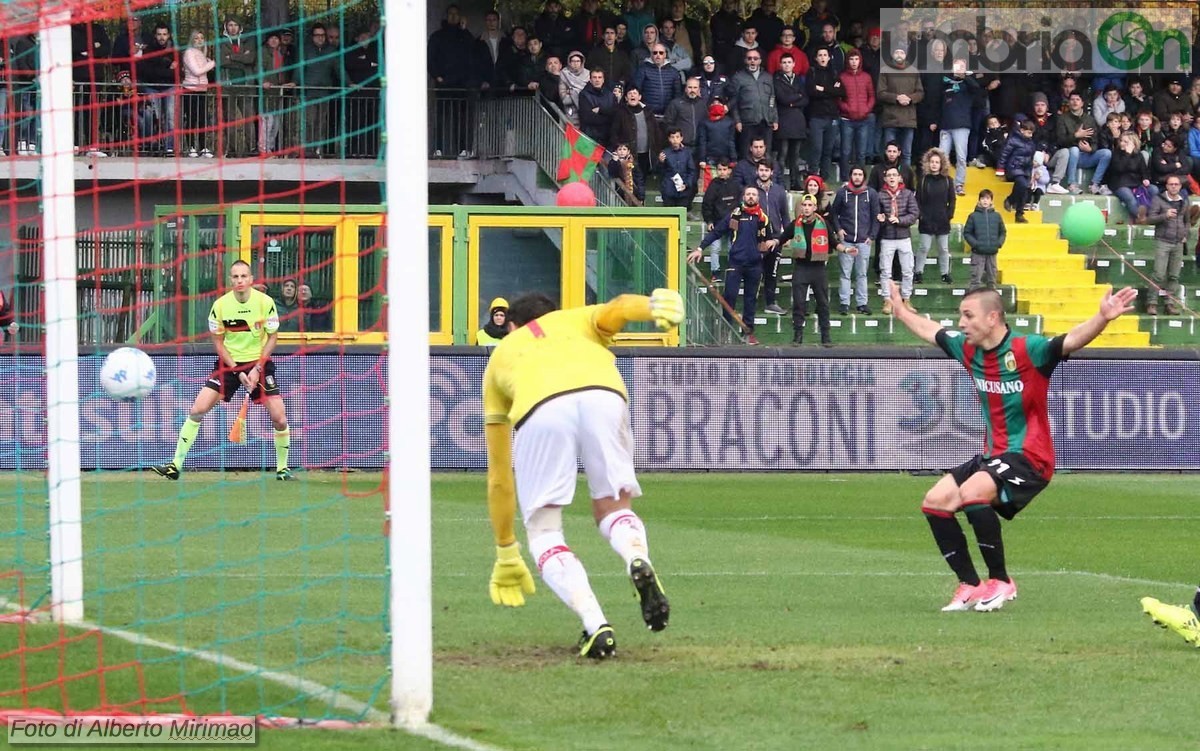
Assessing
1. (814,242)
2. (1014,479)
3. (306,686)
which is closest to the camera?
(306,686)

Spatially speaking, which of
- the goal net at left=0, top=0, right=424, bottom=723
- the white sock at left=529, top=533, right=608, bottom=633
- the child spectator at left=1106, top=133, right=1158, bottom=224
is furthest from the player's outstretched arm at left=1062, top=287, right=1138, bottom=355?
the child spectator at left=1106, top=133, right=1158, bottom=224

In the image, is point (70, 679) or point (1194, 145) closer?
point (70, 679)

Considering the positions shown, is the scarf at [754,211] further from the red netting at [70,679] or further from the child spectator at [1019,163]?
the red netting at [70,679]

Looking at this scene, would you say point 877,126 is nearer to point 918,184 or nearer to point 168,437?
point 918,184

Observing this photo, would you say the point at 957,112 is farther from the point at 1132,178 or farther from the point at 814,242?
the point at 814,242

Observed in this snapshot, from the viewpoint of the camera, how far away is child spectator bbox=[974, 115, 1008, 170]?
29250 mm

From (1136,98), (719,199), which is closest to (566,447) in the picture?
(719,199)

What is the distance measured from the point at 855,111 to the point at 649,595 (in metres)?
20.0

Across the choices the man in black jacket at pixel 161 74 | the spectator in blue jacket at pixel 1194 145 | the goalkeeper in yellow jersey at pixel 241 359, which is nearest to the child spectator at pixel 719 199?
the man in black jacket at pixel 161 74

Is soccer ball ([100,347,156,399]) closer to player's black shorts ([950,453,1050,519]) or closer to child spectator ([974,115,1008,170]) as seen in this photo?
player's black shorts ([950,453,1050,519])

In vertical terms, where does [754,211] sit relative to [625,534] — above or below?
above

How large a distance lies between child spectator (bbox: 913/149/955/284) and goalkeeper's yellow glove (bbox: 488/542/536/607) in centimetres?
1782

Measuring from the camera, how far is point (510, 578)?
8.98 meters

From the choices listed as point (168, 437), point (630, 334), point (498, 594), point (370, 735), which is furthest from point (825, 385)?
point (370, 735)
